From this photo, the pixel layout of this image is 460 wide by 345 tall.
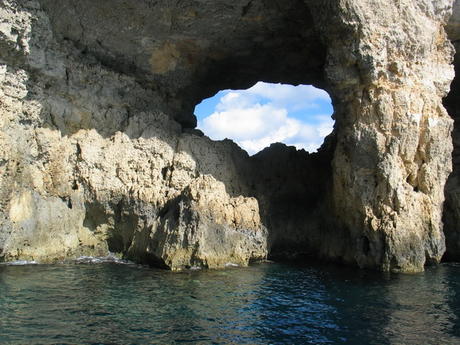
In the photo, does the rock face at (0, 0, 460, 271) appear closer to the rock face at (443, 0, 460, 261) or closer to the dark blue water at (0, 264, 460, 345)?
the rock face at (443, 0, 460, 261)

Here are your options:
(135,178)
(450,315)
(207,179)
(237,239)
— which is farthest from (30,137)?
(450,315)

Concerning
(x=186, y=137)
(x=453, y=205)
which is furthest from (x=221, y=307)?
(x=453, y=205)

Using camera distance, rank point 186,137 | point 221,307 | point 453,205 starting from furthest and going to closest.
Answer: point 453,205 < point 186,137 < point 221,307

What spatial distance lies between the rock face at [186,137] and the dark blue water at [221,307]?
164 cm

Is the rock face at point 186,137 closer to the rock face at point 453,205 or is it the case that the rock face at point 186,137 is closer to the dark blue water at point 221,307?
the rock face at point 453,205

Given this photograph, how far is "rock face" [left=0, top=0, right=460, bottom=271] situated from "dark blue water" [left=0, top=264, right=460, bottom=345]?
164 centimetres

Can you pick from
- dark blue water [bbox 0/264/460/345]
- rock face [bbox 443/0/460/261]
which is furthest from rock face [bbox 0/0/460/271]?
dark blue water [bbox 0/264/460/345]

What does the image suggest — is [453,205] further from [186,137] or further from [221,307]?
[221,307]

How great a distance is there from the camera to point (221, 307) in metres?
11.3

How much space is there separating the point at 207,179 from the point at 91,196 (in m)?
4.40

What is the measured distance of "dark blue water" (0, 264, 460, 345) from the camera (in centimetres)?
935

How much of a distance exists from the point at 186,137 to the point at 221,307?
964cm

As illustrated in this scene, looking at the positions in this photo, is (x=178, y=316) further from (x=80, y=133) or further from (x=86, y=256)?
(x=80, y=133)

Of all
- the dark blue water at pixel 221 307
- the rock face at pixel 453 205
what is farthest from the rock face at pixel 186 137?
the dark blue water at pixel 221 307
